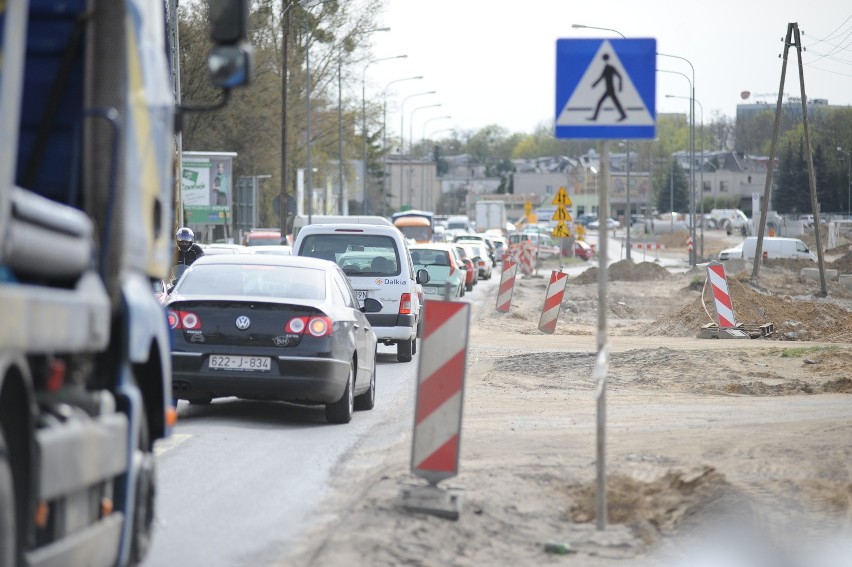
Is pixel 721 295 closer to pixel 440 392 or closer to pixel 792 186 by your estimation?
pixel 440 392

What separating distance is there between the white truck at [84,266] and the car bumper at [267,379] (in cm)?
539

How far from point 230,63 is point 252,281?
6883 millimetres

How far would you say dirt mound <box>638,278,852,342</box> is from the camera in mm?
28891

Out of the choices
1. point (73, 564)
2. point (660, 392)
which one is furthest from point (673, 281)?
point (73, 564)

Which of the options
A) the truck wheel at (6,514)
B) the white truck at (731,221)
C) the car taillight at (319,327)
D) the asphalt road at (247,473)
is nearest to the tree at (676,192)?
the white truck at (731,221)

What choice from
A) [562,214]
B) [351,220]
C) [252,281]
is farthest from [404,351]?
[562,214]

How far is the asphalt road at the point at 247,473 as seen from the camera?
7590 mm

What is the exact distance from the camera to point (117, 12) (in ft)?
19.0

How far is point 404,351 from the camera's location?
21.7m

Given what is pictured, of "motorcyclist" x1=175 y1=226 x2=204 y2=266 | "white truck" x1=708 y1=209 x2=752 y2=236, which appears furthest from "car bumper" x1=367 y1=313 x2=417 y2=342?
"white truck" x1=708 y1=209 x2=752 y2=236

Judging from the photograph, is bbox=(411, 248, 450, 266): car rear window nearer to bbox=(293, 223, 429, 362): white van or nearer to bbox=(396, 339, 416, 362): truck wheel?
bbox=(396, 339, 416, 362): truck wheel

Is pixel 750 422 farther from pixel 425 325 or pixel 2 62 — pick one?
pixel 2 62

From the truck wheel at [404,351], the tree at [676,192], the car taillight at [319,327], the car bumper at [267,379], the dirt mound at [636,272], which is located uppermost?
the tree at [676,192]

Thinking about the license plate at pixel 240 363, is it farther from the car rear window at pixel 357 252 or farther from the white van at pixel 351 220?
the white van at pixel 351 220
